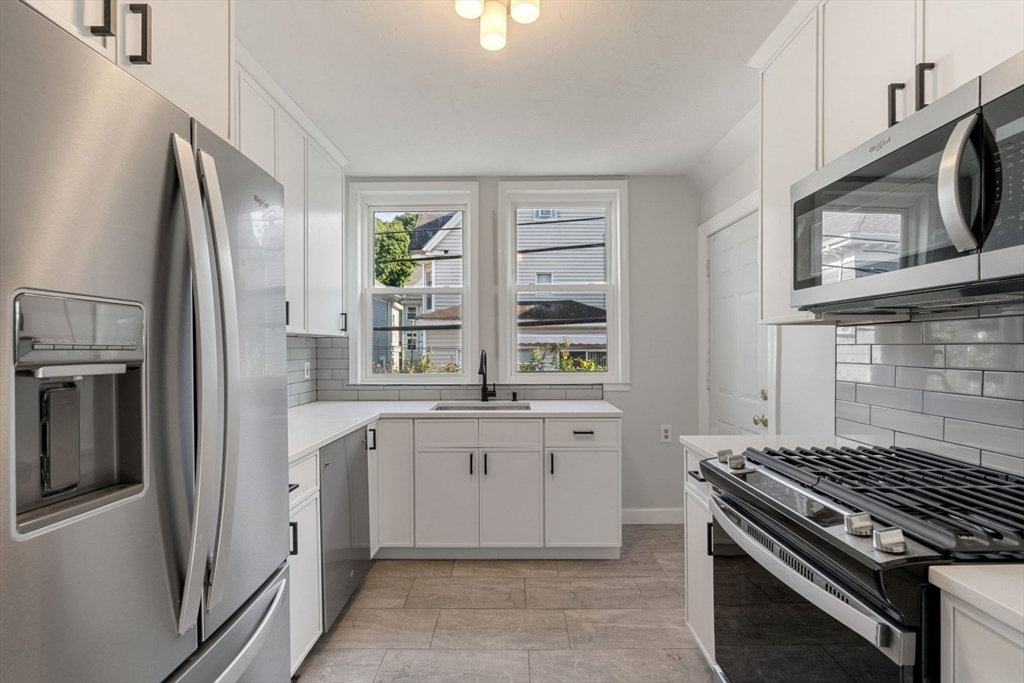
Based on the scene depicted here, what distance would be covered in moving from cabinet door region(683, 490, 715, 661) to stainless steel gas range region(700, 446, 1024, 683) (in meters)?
0.14

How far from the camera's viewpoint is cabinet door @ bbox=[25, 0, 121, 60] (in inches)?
31.8

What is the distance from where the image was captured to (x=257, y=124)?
223cm

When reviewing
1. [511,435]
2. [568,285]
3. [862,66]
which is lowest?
[511,435]

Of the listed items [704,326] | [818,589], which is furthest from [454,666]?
[704,326]

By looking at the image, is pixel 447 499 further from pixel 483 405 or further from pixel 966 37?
pixel 966 37

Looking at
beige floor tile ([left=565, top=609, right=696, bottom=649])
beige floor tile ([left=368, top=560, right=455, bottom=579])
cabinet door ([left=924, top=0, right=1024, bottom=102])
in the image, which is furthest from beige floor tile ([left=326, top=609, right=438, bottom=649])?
cabinet door ([left=924, top=0, right=1024, bottom=102])

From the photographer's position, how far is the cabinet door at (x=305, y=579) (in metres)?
1.87

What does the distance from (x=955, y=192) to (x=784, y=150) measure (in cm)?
101

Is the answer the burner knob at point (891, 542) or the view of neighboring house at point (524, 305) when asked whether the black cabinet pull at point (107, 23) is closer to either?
the burner knob at point (891, 542)

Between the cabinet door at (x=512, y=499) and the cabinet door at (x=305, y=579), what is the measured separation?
111 centimetres

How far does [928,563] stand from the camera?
87 centimetres

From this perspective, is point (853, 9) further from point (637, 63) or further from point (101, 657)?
point (101, 657)

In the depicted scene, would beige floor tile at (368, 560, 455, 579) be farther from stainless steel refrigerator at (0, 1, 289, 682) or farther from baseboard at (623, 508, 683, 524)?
stainless steel refrigerator at (0, 1, 289, 682)

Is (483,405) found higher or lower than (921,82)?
lower
